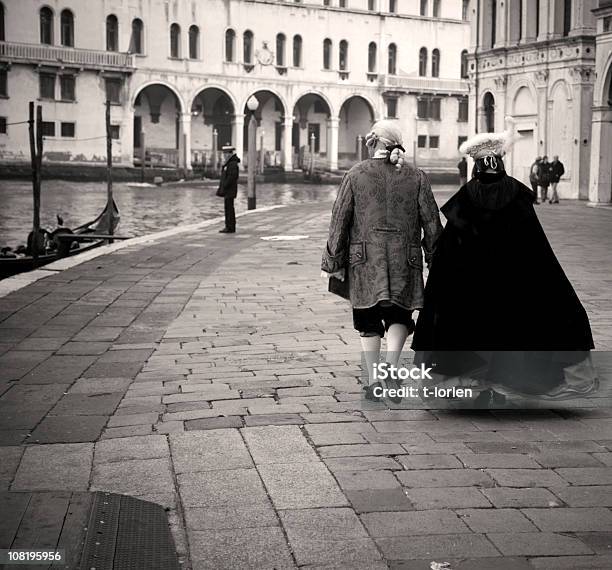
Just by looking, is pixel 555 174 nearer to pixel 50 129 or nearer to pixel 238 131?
pixel 50 129

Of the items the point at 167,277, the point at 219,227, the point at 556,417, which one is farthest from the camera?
the point at 219,227

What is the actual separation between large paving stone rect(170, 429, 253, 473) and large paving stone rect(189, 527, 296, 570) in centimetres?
79

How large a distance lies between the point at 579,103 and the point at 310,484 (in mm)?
29604

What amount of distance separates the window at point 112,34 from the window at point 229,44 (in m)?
6.20

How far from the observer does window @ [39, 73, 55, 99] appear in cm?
5544

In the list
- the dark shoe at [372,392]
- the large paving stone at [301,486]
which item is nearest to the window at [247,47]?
the dark shoe at [372,392]

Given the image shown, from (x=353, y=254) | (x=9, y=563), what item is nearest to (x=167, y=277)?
(x=353, y=254)

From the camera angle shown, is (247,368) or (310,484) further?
(247,368)

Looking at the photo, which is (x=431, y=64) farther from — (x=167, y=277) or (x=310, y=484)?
(x=310, y=484)

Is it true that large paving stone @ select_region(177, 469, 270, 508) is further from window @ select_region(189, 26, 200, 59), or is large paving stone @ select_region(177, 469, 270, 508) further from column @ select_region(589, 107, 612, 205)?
window @ select_region(189, 26, 200, 59)

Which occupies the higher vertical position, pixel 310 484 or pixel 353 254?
pixel 353 254

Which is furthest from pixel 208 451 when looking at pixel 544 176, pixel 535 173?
pixel 535 173

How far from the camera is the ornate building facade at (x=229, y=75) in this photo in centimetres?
5556

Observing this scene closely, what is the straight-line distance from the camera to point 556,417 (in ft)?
18.6
